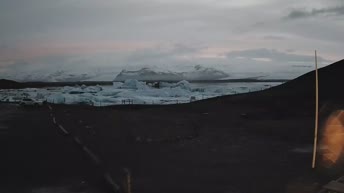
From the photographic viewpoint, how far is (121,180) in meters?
7.94

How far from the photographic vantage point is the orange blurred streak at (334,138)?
1032cm

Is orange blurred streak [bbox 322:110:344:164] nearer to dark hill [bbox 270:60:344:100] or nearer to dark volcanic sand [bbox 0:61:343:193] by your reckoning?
dark volcanic sand [bbox 0:61:343:193]

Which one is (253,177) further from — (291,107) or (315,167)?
(291,107)

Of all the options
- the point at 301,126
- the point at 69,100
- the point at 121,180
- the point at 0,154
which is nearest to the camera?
the point at 121,180

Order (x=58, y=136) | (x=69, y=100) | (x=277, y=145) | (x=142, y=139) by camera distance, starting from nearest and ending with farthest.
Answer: (x=277, y=145) < (x=142, y=139) < (x=58, y=136) < (x=69, y=100)

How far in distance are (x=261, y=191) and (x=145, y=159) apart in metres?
4.03

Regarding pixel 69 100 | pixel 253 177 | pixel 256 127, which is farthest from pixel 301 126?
pixel 69 100

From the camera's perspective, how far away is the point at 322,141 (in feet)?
42.3

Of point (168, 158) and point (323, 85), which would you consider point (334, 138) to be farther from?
point (323, 85)

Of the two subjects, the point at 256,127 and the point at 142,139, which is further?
the point at 256,127

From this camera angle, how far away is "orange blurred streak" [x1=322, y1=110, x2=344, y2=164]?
10320 millimetres

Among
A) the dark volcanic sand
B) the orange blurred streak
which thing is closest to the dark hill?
the orange blurred streak

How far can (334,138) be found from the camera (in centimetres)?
1345

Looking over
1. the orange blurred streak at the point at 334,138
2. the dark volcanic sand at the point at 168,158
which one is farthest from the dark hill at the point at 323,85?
the dark volcanic sand at the point at 168,158
